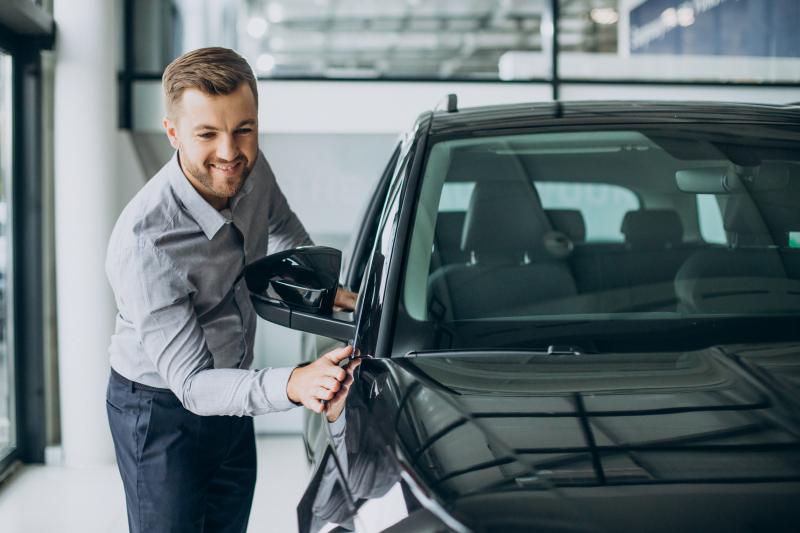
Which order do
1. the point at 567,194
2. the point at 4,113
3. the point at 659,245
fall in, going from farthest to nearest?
the point at 567,194, the point at 4,113, the point at 659,245

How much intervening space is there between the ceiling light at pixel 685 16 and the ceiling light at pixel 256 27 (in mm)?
2473

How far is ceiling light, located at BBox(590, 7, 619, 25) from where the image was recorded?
5633mm

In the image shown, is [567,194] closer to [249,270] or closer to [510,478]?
[249,270]

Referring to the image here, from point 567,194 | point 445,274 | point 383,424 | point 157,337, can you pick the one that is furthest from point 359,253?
point 567,194

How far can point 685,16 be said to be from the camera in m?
5.08

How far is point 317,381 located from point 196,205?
0.48 meters

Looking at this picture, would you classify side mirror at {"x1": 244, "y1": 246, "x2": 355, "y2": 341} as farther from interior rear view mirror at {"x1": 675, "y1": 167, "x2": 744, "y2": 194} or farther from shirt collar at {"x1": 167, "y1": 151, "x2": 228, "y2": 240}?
interior rear view mirror at {"x1": 675, "y1": 167, "x2": 744, "y2": 194}

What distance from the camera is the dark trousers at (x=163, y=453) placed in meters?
1.68

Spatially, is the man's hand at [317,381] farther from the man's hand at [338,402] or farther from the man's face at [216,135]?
the man's face at [216,135]

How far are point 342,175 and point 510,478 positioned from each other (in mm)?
3715

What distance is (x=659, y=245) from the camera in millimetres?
2135

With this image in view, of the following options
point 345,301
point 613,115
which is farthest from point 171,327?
point 613,115

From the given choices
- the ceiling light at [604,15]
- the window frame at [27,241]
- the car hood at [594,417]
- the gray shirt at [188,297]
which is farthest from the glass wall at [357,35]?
the car hood at [594,417]

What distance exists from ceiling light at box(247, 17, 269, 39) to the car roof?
318 cm
